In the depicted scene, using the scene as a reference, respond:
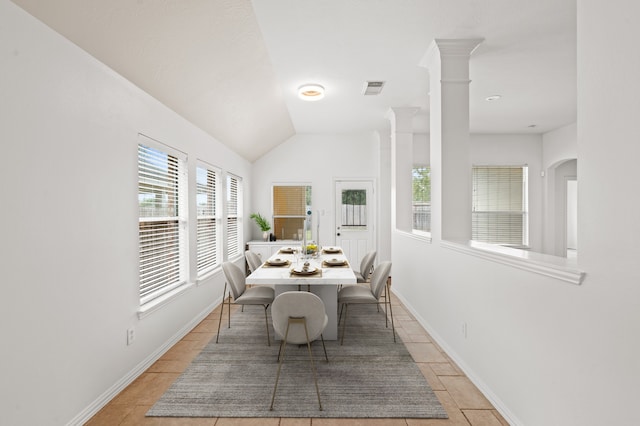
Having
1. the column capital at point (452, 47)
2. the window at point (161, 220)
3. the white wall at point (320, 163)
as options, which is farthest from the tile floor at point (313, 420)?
the white wall at point (320, 163)

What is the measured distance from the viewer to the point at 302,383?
2.45m

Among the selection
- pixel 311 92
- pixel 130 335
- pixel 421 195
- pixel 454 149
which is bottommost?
pixel 130 335

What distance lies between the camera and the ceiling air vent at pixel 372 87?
3996mm

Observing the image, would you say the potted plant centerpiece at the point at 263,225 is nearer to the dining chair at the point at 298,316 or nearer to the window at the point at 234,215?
the window at the point at 234,215

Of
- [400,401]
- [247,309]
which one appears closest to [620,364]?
[400,401]

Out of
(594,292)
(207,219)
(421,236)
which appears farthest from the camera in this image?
(207,219)

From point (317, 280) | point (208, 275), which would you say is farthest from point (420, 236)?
point (208, 275)

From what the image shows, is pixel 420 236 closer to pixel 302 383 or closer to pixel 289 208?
pixel 302 383

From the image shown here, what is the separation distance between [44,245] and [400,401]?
2.39 metres

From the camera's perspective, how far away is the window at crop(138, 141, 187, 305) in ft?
9.18

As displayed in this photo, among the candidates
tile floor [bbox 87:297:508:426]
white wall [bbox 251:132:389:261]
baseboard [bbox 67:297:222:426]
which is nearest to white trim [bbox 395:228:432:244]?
tile floor [bbox 87:297:508:426]

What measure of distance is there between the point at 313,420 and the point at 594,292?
67.1 inches

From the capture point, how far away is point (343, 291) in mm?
3436

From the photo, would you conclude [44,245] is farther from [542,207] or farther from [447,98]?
[542,207]
